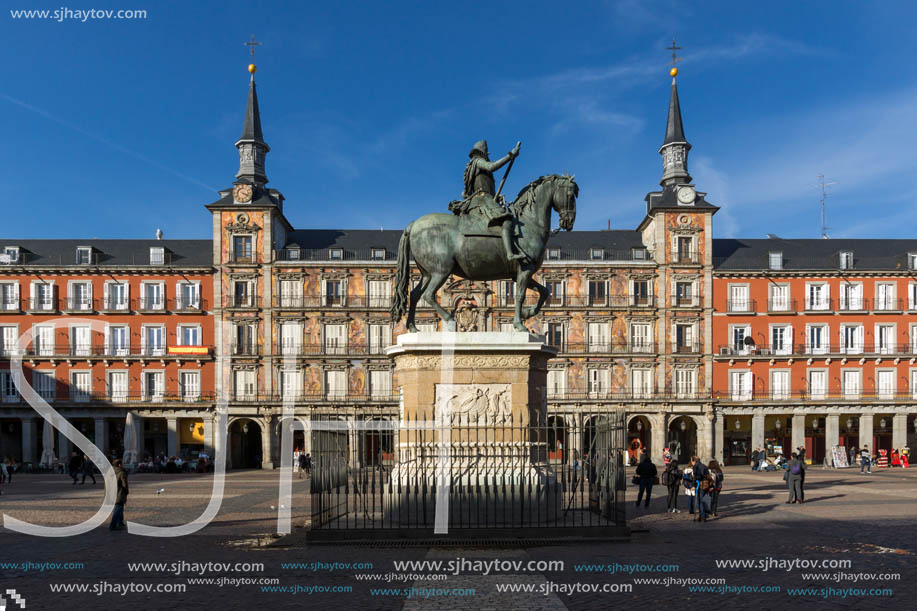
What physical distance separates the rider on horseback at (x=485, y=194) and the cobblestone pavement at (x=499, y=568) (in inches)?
209

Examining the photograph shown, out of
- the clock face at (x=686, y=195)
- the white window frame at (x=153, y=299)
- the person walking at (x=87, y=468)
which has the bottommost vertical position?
the person walking at (x=87, y=468)

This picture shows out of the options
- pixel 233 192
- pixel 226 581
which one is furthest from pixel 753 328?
pixel 226 581

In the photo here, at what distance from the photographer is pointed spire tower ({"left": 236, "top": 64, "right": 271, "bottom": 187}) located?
5741 cm

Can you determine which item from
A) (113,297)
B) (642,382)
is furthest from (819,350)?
(113,297)

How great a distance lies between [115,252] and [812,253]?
52.3 metres

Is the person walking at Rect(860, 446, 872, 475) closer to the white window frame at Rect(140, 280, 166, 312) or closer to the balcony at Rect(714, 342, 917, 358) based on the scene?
the balcony at Rect(714, 342, 917, 358)

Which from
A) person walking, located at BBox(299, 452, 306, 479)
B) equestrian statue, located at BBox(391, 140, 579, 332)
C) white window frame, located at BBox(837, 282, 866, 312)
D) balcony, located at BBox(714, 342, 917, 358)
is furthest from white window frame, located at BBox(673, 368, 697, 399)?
equestrian statue, located at BBox(391, 140, 579, 332)

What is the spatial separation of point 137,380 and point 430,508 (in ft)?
149

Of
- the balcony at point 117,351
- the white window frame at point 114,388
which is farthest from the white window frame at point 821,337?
the white window frame at point 114,388

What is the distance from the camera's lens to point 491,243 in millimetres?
13352

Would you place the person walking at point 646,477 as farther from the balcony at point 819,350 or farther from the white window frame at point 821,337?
the white window frame at point 821,337

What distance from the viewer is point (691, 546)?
1291cm

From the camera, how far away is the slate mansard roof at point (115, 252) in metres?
54.2

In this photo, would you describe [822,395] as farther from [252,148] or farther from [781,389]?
[252,148]
